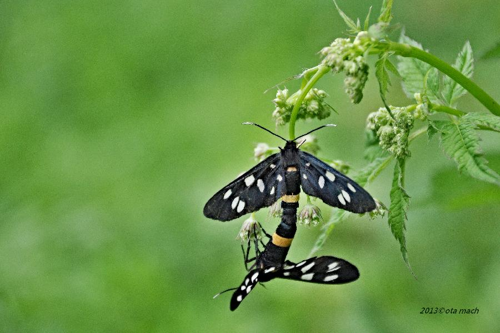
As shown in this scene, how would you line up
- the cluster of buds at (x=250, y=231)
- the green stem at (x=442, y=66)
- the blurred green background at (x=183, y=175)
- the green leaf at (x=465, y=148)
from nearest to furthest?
the green leaf at (x=465, y=148), the green stem at (x=442, y=66), the cluster of buds at (x=250, y=231), the blurred green background at (x=183, y=175)

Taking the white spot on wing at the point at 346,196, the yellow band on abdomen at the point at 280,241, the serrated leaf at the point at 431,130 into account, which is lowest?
the white spot on wing at the point at 346,196

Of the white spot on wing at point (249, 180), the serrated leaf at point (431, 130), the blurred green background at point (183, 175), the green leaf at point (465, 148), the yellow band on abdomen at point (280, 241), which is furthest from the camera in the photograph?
the blurred green background at point (183, 175)

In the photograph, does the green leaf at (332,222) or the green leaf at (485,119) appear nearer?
the green leaf at (485,119)

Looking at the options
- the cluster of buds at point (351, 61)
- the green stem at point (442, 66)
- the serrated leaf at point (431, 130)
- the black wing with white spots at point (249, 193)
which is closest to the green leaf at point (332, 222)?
the black wing with white spots at point (249, 193)

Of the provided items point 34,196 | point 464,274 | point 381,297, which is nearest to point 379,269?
point 381,297

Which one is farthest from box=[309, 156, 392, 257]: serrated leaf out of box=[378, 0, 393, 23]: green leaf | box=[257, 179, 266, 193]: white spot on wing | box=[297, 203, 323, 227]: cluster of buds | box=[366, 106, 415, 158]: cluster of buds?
box=[378, 0, 393, 23]: green leaf

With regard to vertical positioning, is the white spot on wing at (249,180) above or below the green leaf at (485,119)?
above

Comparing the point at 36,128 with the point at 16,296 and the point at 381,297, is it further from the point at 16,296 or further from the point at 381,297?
the point at 381,297

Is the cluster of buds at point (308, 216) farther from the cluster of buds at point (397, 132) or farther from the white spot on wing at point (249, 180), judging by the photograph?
the cluster of buds at point (397, 132)
